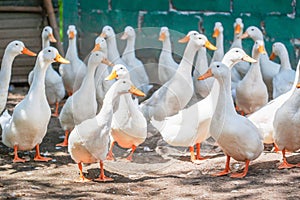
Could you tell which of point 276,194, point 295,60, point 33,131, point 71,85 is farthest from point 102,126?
point 295,60

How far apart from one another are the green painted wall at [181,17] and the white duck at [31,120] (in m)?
3.68

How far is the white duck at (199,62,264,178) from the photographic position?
562cm

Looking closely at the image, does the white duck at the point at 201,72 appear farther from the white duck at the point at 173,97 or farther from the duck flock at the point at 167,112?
the white duck at the point at 173,97

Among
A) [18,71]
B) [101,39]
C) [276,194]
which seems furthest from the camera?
[18,71]

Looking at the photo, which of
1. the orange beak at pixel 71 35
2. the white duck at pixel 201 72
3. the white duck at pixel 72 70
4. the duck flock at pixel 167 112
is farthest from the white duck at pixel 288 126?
the orange beak at pixel 71 35

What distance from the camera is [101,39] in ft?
26.8

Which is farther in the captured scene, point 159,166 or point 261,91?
point 261,91

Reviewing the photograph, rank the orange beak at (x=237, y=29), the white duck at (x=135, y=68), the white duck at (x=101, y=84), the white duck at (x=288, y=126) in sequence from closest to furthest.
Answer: the white duck at (x=288, y=126)
the white duck at (x=101, y=84)
the white duck at (x=135, y=68)
the orange beak at (x=237, y=29)

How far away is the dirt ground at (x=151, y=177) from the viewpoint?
210 inches

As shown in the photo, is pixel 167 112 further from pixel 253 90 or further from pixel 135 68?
pixel 135 68

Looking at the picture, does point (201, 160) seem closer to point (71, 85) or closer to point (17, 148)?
point (17, 148)

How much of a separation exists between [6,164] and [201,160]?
184 centimetres

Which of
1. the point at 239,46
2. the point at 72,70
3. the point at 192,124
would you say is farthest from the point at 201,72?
the point at 192,124

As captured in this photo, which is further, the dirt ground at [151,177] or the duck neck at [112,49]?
the duck neck at [112,49]
